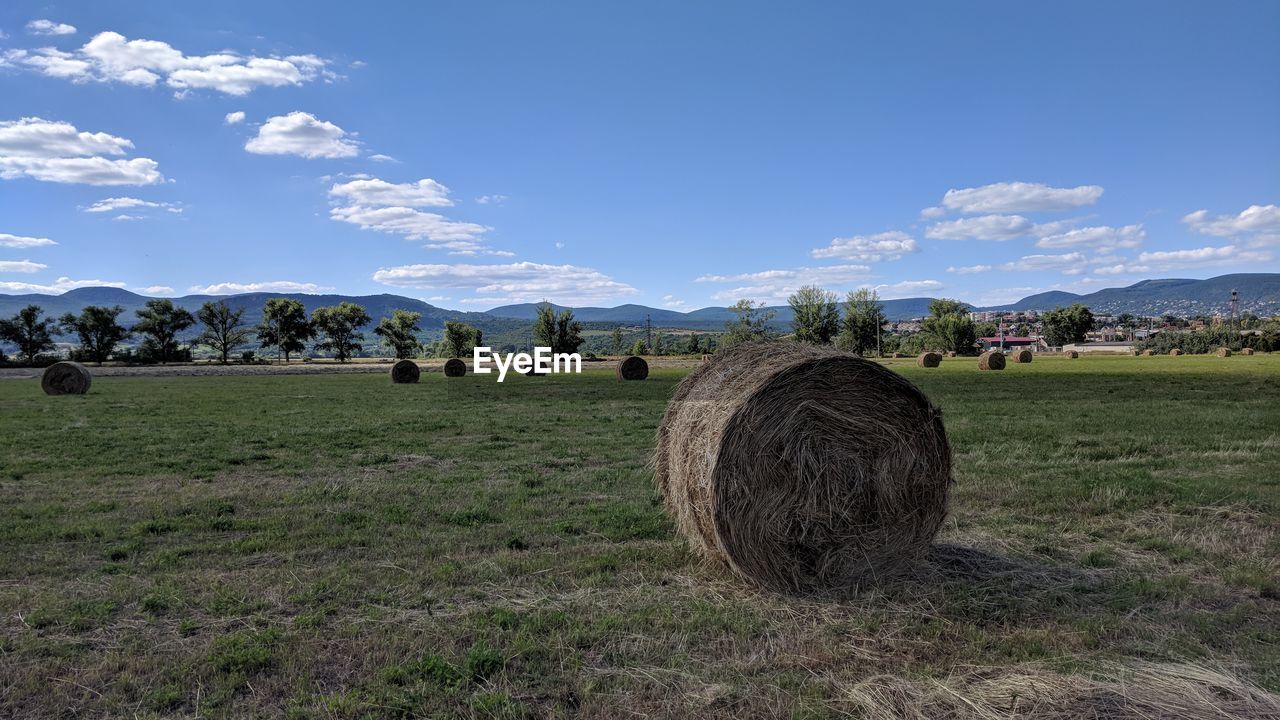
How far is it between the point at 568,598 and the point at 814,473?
2570 mm

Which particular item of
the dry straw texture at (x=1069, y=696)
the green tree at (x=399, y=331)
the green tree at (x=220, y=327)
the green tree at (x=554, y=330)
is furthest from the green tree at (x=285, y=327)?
the dry straw texture at (x=1069, y=696)

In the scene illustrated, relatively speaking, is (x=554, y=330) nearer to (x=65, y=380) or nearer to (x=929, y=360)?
(x=929, y=360)

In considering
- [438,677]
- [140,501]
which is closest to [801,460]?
[438,677]

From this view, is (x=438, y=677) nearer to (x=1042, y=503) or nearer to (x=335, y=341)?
(x=1042, y=503)

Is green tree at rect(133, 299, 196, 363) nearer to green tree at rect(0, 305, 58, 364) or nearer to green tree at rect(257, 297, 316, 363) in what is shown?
green tree at rect(0, 305, 58, 364)

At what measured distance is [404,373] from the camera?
48.2m

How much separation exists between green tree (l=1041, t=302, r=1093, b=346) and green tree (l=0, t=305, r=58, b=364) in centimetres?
18224

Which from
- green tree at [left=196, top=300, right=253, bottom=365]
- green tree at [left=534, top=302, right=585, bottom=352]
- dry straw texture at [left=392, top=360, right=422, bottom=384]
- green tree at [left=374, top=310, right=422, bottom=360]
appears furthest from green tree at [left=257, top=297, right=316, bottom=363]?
dry straw texture at [left=392, top=360, right=422, bottom=384]

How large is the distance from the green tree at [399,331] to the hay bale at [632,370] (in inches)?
2952

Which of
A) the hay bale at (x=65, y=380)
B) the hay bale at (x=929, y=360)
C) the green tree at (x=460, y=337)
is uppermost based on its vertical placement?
the green tree at (x=460, y=337)

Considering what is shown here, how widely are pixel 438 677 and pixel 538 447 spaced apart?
11.1 metres

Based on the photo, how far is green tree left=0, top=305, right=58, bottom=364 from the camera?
88.5 meters

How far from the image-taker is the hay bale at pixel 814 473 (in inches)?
279

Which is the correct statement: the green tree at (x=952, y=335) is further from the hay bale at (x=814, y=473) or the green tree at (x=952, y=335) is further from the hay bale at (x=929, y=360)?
the hay bale at (x=814, y=473)
